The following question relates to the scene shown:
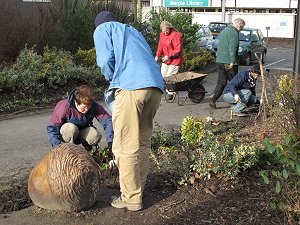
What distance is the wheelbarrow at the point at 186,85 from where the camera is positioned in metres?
11.3

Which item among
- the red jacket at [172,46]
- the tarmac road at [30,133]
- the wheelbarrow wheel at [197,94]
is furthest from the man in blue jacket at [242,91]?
the red jacket at [172,46]

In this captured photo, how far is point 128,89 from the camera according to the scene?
4781 mm

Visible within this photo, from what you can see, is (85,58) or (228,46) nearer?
(228,46)

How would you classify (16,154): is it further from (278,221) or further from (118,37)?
(278,221)

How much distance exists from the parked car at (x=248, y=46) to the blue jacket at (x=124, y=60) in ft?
59.6

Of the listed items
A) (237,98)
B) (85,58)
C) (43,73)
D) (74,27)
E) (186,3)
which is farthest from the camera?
(186,3)

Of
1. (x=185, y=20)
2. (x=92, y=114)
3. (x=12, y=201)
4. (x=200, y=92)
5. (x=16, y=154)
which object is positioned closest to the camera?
(x=12, y=201)

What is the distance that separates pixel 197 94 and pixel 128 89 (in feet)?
23.9

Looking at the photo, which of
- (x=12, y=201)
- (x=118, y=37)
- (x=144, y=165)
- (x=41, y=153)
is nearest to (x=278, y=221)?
(x=144, y=165)

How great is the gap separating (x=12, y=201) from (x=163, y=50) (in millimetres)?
7635

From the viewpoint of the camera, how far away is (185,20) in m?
19.0

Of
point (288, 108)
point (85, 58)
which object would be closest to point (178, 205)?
point (288, 108)

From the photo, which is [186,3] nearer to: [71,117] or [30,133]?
[30,133]

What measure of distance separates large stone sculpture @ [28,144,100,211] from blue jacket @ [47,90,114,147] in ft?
2.70
